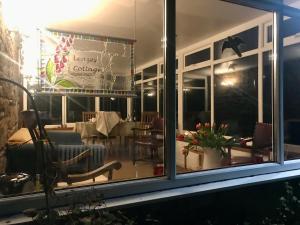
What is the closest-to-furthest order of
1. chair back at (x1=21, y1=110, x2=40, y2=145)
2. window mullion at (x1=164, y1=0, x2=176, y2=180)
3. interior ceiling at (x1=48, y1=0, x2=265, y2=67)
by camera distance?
chair back at (x1=21, y1=110, x2=40, y2=145)
window mullion at (x1=164, y1=0, x2=176, y2=180)
interior ceiling at (x1=48, y1=0, x2=265, y2=67)

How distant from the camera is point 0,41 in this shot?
2613 mm

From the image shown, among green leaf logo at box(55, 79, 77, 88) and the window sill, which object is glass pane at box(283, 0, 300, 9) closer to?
the window sill

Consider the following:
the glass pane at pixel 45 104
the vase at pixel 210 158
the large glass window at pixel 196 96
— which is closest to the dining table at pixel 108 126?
the large glass window at pixel 196 96

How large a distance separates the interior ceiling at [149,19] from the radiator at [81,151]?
125 centimetres

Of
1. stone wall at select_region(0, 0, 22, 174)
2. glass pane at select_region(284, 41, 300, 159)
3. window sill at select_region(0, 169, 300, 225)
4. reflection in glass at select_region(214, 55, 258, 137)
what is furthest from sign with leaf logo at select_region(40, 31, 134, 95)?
reflection in glass at select_region(214, 55, 258, 137)

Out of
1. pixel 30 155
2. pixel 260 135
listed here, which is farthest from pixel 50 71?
pixel 260 135

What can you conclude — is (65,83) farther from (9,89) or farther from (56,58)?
(9,89)

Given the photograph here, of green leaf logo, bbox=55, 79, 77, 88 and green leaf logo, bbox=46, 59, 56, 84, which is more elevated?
green leaf logo, bbox=46, 59, 56, 84

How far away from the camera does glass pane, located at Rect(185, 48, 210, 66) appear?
549cm

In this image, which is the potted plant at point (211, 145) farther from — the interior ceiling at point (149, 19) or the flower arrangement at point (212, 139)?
the interior ceiling at point (149, 19)

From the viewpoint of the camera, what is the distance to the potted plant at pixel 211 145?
2.54 m

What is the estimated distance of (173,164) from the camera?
2039mm

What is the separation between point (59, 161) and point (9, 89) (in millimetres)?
1040

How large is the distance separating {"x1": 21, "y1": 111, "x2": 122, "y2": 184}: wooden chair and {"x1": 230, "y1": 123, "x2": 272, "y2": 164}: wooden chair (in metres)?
1.22
